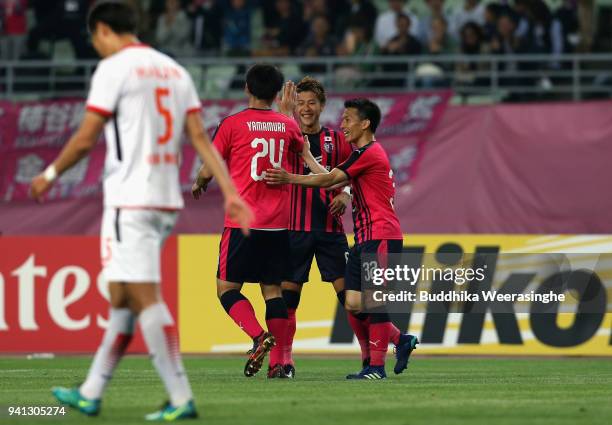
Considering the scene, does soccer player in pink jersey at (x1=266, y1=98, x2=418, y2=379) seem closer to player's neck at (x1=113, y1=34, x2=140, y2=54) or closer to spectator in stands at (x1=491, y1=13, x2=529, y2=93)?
player's neck at (x1=113, y1=34, x2=140, y2=54)

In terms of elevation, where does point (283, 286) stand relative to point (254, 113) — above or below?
below

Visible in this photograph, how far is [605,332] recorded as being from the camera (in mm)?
15461

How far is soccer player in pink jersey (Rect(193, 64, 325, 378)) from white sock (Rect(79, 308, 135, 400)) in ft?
10.2

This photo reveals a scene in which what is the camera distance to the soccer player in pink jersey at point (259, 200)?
1036 centimetres

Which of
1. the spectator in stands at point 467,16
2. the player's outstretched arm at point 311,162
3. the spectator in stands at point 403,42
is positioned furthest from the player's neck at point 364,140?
the spectator in stands at point 467,16

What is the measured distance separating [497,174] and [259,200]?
372 inches

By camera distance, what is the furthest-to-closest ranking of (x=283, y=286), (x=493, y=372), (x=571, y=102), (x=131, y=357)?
(x=571, y=102), (x=131, y=357), (x=493, y=372), (x=283, y=286)

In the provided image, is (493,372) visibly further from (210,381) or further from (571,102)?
(571,102)

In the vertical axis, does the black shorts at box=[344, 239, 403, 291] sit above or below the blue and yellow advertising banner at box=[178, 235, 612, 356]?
above

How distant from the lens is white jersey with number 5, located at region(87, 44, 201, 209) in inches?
274

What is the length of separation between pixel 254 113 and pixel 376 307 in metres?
1.77

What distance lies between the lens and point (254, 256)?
1048cm

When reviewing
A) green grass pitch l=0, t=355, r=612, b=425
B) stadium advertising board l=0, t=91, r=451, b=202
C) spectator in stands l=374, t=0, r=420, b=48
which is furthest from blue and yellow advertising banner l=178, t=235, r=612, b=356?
spectator in stands l=374, t=0, r=420, b=48

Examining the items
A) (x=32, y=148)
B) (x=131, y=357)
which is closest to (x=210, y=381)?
(x=131, y=357)
